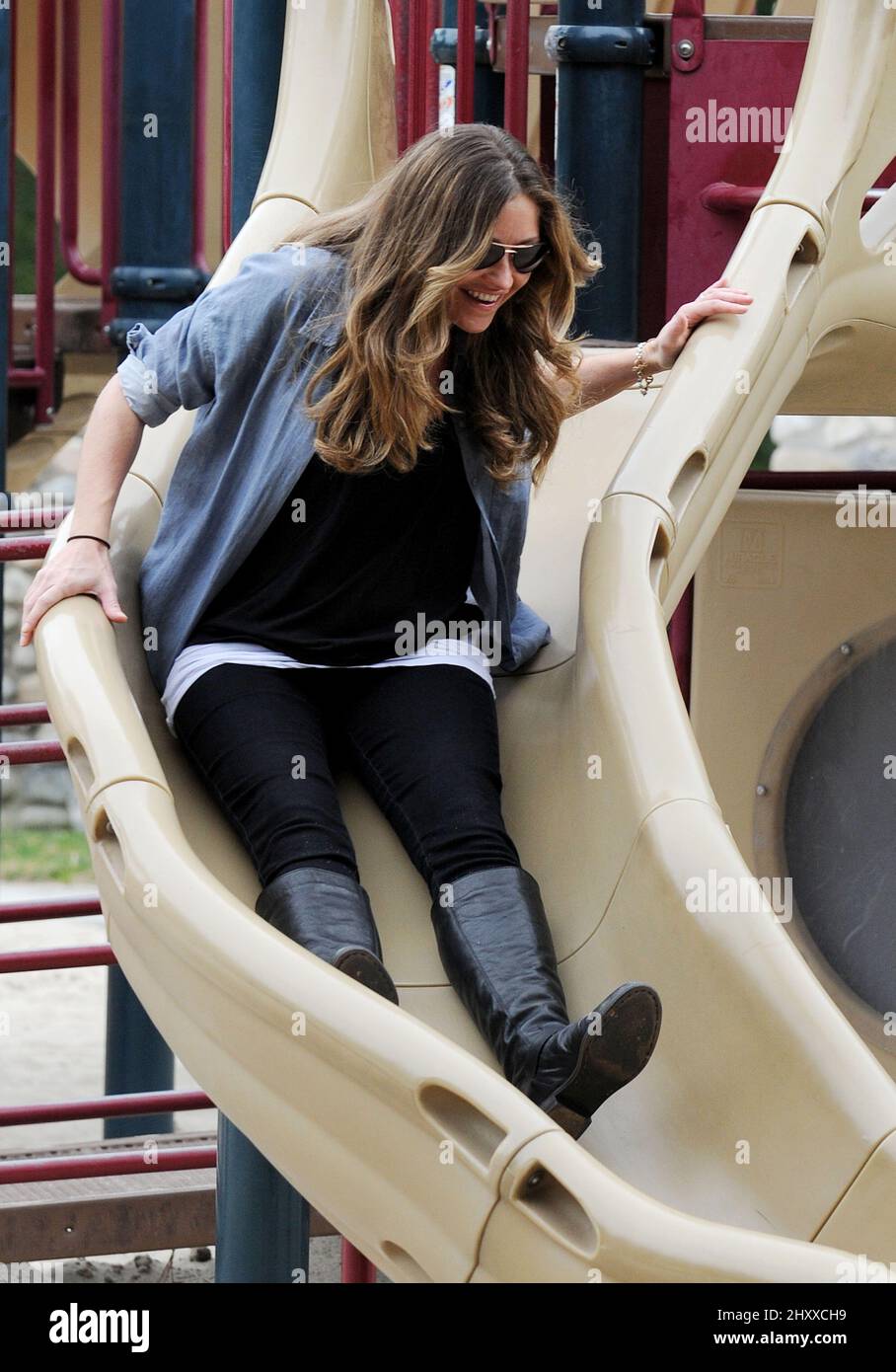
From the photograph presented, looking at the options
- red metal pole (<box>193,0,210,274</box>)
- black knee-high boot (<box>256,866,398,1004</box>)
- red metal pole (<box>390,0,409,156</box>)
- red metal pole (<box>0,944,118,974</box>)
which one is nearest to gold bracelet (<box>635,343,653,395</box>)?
black knee-high boot (<box>256,866,398,1004</box>)

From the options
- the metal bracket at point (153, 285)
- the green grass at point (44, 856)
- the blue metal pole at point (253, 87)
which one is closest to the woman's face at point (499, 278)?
the blue metal pole at point (253, 87)

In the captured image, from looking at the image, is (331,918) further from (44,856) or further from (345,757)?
(44,856)

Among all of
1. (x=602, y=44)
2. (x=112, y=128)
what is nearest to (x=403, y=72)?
(x=112, y=128)

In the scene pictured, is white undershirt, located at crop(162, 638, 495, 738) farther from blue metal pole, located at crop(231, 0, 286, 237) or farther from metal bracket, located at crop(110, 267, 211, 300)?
metal bracket, located at crop(110, 267, 211, 300)

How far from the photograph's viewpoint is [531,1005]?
1.83 meters

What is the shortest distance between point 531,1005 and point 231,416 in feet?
2.55

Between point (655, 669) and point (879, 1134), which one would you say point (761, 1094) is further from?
point (655, 669)

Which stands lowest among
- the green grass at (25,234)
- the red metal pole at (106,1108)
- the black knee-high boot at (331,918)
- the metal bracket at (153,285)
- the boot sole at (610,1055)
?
the red metal pole at (106,1108)

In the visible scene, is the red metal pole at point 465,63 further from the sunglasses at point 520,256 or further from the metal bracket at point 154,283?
the sunglasses at point 520,256

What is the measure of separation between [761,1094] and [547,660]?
0.76m

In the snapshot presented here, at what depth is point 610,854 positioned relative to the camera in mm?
1971

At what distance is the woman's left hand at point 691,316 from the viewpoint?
2.33m

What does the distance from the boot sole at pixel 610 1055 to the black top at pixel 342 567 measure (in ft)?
2.02
